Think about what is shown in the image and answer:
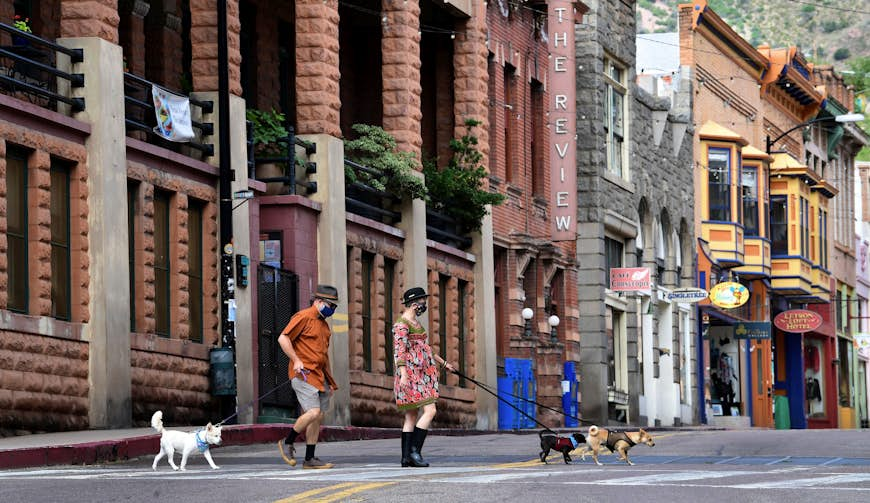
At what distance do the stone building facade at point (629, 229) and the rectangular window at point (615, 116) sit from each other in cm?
4

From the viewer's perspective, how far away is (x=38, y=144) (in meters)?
24.6

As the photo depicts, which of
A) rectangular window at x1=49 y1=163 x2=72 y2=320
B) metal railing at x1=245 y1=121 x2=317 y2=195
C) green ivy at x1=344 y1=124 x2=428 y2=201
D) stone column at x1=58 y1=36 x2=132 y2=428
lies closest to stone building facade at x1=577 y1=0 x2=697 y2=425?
green ivy at x1=344 y1=124 x2=428 y2=201

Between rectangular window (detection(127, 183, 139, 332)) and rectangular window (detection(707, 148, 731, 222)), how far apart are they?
3623 centimetres

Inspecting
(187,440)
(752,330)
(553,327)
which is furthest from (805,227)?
(187,440)

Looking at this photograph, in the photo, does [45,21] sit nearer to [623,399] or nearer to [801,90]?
[623,399]

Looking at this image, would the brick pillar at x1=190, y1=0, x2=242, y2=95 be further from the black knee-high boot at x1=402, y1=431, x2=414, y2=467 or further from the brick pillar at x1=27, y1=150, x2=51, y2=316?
the black knee-high boot at x1=402, y1=431, x2=414, y2=467

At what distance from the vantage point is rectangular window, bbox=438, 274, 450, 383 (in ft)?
Answer: 130

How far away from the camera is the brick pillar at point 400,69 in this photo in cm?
3741

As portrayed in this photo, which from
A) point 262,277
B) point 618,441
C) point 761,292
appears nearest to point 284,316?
point 262,277

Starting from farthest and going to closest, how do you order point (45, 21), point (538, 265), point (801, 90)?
point (801, 90) < point (538, 265) < point (45, 21)

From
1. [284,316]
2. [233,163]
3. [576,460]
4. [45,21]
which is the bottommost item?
[576,460]

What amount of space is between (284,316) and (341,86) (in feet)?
35.0

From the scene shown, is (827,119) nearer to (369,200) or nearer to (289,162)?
(369,200)

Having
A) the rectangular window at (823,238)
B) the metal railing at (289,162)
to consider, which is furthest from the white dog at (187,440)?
the rectangular window at (823,238)
